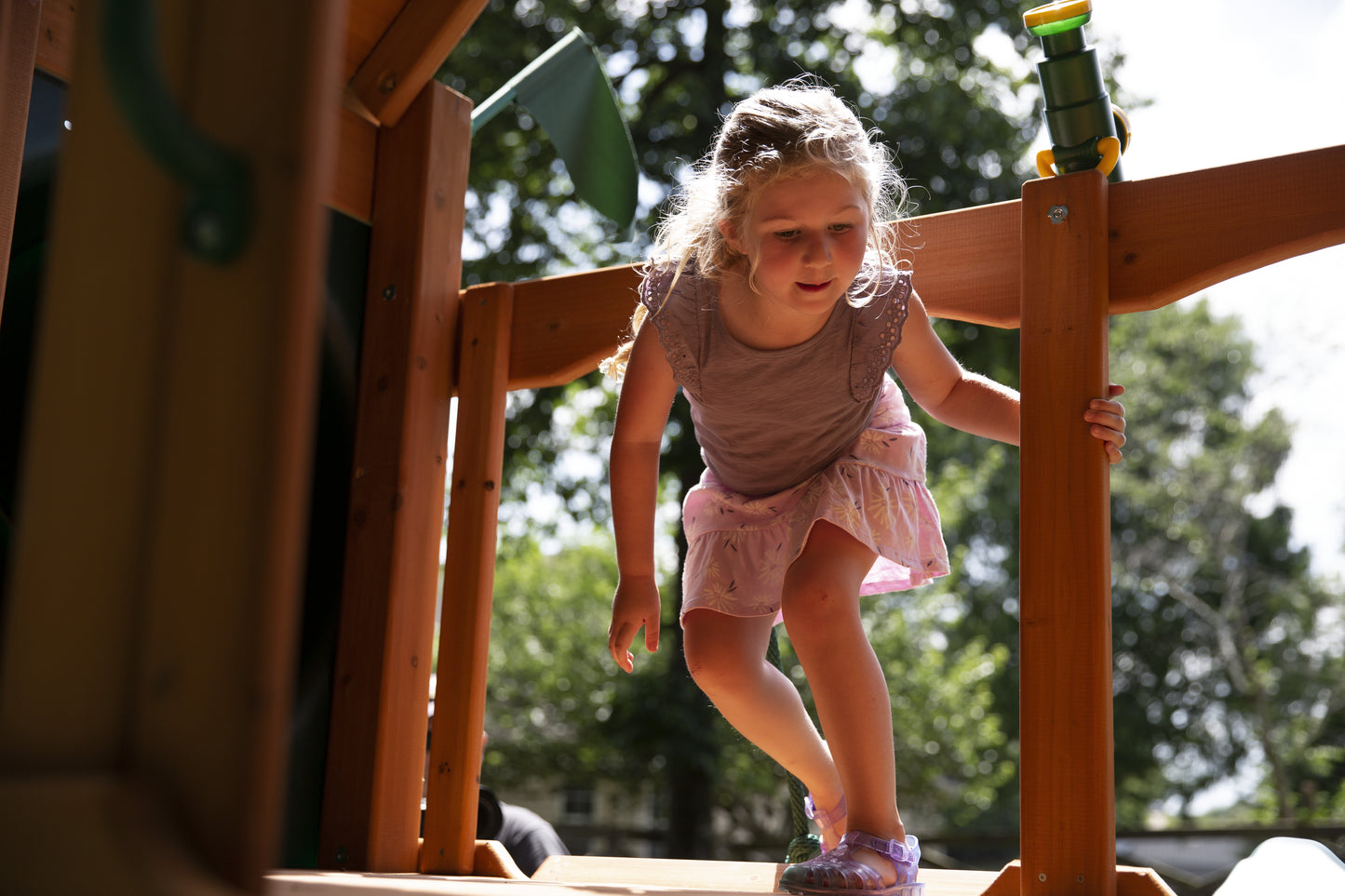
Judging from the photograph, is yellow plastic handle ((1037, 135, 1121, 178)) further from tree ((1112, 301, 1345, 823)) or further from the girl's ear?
tree ((1112, 301, 1345, 823))

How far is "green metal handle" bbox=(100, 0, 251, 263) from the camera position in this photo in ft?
1.70

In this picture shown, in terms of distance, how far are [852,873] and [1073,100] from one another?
4.07 feet

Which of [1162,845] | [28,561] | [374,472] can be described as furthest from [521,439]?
[1162,845]

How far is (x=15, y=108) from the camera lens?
5.56ft

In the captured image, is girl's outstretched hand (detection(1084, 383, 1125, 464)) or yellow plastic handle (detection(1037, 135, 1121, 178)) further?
yellow plastic handle (detection(1037, 135, 1121, 178))

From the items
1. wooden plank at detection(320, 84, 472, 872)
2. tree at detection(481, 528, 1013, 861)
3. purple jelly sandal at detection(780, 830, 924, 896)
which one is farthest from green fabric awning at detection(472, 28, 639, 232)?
tree at detection(481, 528, 1013, 861)

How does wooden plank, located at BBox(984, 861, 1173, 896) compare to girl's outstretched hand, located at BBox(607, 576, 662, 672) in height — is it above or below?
below

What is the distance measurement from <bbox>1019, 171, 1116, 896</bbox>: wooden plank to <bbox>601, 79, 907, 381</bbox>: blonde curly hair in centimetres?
28

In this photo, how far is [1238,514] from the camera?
1914cm

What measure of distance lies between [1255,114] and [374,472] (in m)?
19.1

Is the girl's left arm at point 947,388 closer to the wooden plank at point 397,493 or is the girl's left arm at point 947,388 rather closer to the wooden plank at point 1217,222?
the wooden plank at point 1217,222

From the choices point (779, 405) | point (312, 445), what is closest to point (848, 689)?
point (779, 405)

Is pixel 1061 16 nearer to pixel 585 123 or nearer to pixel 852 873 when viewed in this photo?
pixel 852 873

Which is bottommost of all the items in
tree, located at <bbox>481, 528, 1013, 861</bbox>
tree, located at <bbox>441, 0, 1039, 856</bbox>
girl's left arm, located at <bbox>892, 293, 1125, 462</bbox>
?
tree, located at <bbox>481, 528, 1013, 861</bbox>
